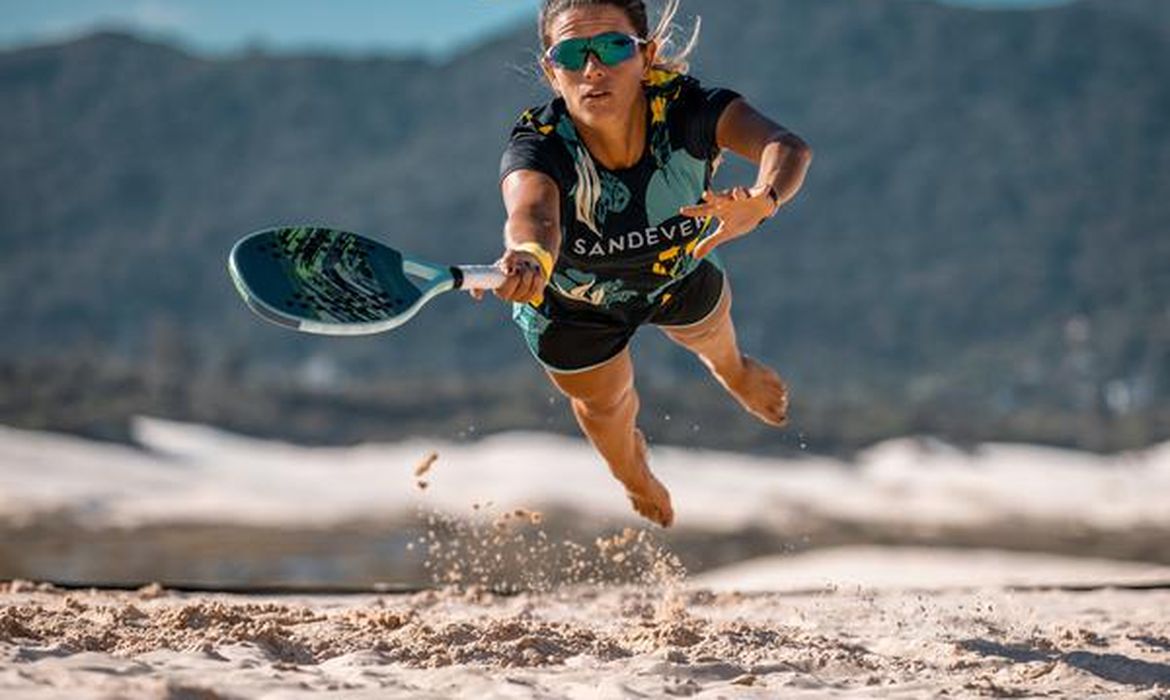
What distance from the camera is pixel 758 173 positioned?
427 centimetres

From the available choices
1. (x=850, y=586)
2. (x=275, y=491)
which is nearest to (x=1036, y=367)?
(x=275, y=491)

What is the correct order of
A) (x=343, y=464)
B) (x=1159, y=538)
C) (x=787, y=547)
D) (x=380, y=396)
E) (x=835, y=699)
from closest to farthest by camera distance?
1. (x=835, y=699)
2. (x=787, y=547)
3. (x=1159, y=538)
4. (x=343, y=464)
5. (x=380, y=396)

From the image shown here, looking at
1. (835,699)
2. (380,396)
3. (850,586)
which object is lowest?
(835,699)

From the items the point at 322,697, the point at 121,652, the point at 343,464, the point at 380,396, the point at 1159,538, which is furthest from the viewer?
the point at 380,396

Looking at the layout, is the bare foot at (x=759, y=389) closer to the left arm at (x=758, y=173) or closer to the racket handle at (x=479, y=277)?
the left arm at (x=758, y=173)

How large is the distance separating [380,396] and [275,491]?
2590 centimetres

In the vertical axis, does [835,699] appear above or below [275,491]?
below

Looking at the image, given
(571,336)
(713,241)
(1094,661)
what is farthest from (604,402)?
(1094,661)

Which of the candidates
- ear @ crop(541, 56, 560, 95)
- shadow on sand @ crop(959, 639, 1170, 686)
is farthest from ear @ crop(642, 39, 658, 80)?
shadow on sand @ crop(959, 639, 1170, 686)

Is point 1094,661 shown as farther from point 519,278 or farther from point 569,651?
point 519,278

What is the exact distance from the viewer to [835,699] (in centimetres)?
376

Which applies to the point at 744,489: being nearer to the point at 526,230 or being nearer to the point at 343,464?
the point at 343,464

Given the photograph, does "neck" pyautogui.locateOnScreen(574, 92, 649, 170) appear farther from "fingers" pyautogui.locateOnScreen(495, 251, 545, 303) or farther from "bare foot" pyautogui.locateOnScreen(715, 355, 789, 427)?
"bare foot" pyautogui.locateOnScreen(715, 355, 789, 427)

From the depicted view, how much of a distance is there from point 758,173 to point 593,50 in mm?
672
